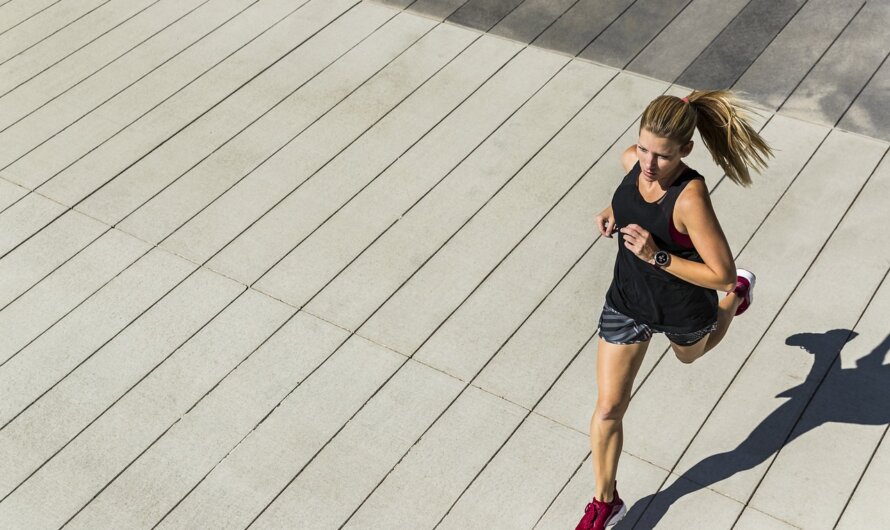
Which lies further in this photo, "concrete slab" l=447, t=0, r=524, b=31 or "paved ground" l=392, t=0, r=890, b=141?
"concrete slab" l=447, t=0, r=524, b=31

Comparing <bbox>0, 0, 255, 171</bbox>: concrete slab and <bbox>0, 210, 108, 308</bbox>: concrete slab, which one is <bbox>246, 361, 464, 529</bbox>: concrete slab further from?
<bbox>0, 0, 255, 171</bbox>: concrete slab

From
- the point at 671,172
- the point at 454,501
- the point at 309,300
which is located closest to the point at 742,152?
the point at 671,172

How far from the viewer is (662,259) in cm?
342

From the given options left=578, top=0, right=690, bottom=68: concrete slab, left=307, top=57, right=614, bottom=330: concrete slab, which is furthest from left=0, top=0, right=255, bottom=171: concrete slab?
left=578, top=0, right=690, bottom=68: concrete slab

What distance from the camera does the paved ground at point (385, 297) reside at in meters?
4.10

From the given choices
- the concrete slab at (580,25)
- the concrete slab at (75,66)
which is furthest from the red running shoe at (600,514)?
the concrete slab at (75,66)

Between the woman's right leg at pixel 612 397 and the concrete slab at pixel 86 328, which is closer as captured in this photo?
the woman's right leg at pixel 612 397

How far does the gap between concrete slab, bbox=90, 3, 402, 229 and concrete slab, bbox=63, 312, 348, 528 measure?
1123 millimetres

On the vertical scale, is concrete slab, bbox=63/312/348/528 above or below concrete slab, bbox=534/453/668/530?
above

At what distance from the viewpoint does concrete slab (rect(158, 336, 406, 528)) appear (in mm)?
→ 4078

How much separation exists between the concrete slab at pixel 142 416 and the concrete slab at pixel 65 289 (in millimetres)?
666

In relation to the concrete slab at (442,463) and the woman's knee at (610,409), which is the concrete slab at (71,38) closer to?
the concrete slab at (442,463)

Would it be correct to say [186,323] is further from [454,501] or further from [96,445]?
[454,501]

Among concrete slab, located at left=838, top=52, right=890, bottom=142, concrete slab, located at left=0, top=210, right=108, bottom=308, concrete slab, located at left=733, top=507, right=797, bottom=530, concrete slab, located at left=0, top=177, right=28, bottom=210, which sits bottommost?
concrete slab, located at left=838, top=52, right=890, bottom=142
